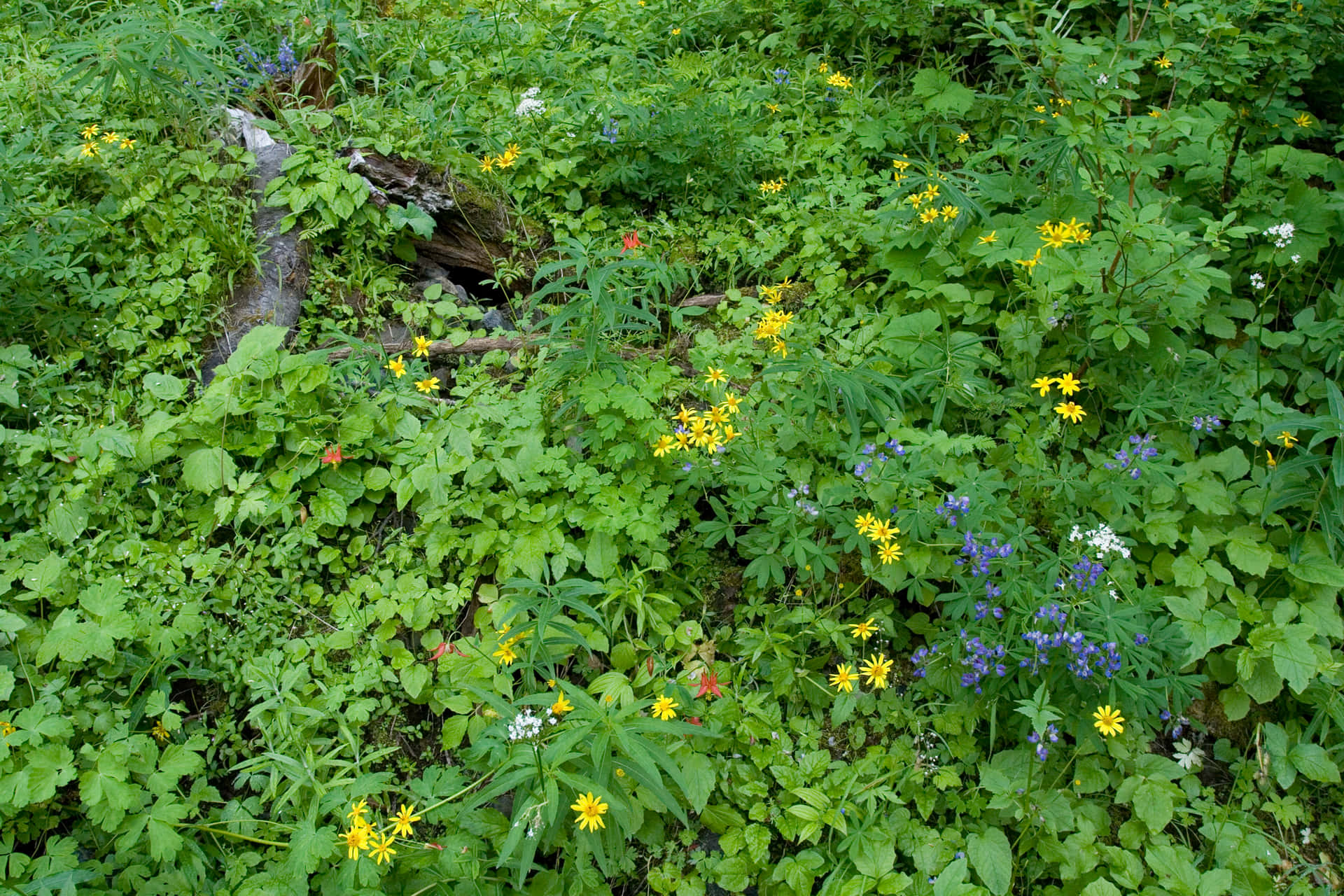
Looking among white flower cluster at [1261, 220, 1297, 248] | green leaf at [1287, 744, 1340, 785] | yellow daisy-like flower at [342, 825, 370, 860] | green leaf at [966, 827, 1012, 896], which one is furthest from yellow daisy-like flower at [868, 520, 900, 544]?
white flower cluster at [1261, 220, 1297, 248]

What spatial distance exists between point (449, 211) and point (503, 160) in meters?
0.37

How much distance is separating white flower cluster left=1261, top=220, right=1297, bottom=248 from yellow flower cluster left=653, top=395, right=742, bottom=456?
7.42 ft

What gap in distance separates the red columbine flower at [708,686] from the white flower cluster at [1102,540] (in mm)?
1258

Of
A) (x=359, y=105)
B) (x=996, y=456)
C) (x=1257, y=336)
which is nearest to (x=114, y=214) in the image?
(x=359, y=105)

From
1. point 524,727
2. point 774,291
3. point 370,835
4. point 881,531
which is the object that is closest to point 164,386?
point 370,835

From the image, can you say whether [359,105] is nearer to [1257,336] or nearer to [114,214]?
[114,214]

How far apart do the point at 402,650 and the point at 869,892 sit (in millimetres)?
1705

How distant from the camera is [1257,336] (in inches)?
139

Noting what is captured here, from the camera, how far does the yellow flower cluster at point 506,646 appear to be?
2.72 metres

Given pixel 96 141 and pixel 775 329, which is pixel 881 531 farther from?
pixel 96 141

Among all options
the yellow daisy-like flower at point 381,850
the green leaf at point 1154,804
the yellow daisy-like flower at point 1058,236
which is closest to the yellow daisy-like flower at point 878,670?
the green leaf at point 1154,804

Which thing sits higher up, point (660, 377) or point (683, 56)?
point (683, 56)

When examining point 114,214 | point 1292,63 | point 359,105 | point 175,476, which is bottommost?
point 175,476

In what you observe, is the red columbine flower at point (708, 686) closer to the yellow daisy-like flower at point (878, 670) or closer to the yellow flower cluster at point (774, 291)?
the yellow daisy-like flower at point (878, 670)
